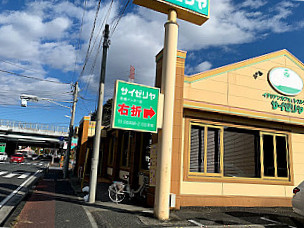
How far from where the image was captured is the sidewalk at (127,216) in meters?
6.23

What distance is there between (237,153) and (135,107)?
540 centimetres

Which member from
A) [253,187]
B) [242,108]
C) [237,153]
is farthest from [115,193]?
[242,108]

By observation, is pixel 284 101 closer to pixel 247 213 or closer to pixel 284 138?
pixel 284 138

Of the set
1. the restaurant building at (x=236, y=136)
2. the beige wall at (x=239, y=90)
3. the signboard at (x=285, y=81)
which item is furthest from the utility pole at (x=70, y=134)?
the signboard at (x=285, y=81)

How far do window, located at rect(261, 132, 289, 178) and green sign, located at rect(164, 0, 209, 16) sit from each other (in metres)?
5.88

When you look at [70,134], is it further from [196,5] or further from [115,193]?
[196,5]

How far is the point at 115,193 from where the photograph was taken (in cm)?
877

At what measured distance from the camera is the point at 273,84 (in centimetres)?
1077

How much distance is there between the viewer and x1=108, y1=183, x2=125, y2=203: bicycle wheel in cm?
868

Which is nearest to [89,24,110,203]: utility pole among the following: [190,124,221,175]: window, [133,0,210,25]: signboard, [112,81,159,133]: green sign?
[112,81,159,133]: green sign

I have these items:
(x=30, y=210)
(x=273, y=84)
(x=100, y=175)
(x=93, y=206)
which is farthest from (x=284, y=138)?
(x=100, y=175)

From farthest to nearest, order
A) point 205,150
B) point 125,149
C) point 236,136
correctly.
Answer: point 125,149
point 236,136
point 205,150

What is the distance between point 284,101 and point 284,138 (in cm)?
171

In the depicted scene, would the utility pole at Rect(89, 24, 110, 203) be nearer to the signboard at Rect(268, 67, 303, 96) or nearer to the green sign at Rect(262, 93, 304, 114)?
the green sign at Rect(262, 93, 304, 114)
